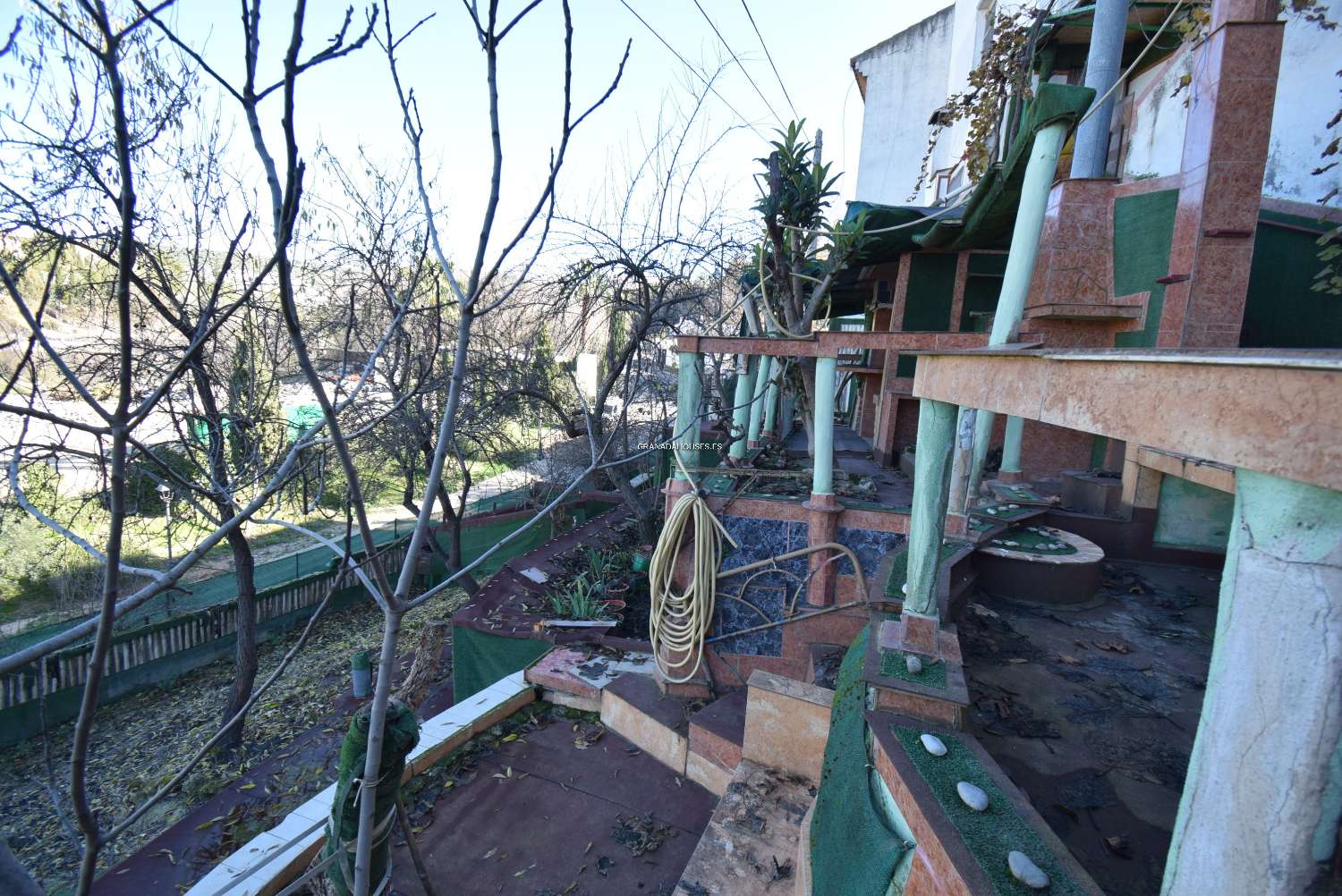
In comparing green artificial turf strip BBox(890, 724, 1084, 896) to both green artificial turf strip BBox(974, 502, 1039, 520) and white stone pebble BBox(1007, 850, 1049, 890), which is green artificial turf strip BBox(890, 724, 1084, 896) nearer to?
white stone pebble BBox(1007, 850, 1049, 890)

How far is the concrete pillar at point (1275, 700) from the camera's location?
95 centimetres

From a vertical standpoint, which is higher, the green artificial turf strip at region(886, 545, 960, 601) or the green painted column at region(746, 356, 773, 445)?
the green painted column at region(746, 356, 773, 445)

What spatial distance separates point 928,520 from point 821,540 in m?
2.83

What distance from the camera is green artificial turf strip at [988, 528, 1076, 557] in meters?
4.83

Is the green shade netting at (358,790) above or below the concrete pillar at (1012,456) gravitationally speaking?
below

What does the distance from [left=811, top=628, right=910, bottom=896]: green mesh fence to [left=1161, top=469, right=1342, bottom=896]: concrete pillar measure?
4.00 feet

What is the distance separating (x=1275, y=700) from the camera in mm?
1001

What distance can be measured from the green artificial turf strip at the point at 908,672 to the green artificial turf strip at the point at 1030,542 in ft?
8.29

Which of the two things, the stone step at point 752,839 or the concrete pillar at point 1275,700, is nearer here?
the concrete pillar at point 1275,700

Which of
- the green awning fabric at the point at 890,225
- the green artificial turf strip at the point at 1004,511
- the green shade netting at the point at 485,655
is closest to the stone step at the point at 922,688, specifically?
the green artificial turf strip at the point at 1004,511

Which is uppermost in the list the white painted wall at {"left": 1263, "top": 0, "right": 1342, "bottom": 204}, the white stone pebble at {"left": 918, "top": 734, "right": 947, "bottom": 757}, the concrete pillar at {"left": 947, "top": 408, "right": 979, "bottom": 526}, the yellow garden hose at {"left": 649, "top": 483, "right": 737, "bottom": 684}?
the white painted wall at {"left": 1263, "top": 0, "right": 1342, "bottom": 204}

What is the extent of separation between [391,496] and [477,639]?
37.4 feet

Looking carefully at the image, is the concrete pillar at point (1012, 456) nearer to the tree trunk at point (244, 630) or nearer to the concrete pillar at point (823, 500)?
the concrete pillar at point (823, 500)

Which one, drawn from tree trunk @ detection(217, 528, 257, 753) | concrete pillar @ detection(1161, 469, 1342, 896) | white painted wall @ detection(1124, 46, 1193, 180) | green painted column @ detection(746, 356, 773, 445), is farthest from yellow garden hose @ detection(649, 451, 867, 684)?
white painted wall @ detection(1124, 46, 1193, 180)
